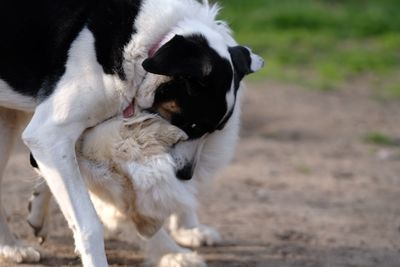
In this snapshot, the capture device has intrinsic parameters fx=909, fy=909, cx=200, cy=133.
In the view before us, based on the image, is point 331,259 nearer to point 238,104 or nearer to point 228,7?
point 238,104

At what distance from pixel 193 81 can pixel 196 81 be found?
2 centimetres

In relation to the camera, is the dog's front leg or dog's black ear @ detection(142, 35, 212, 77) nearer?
dog's black ear @ detection(142, 35, 212, 77)

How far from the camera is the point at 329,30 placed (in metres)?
12.3

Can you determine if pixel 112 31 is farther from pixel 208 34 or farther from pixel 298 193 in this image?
pixel 298 193

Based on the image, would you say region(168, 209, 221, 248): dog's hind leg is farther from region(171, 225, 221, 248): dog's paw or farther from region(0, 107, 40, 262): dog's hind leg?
region(0, 107, 40, 262): dog's hind leg

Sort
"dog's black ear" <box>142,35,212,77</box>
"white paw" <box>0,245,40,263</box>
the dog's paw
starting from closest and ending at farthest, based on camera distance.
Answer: "dog's black ear" <box>142,35,212,77</box>, "white paw" <box>0,245,40,263</box>, the dog's paw

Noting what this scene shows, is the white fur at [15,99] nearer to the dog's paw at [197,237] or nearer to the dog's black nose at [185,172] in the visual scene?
the dog's black nose at [185,172]

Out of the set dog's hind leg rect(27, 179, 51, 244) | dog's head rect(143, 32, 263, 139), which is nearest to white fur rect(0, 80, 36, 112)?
dog's head rect(143, 32, 263, 139)

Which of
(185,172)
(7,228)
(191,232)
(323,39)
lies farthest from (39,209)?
(323,39)

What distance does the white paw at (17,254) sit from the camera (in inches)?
189

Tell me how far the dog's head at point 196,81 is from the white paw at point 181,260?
885 millimetres

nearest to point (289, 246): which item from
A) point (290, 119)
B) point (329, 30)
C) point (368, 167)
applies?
point (368, 167)

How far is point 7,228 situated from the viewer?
4965mm

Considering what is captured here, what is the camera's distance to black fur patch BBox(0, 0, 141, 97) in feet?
13.9
